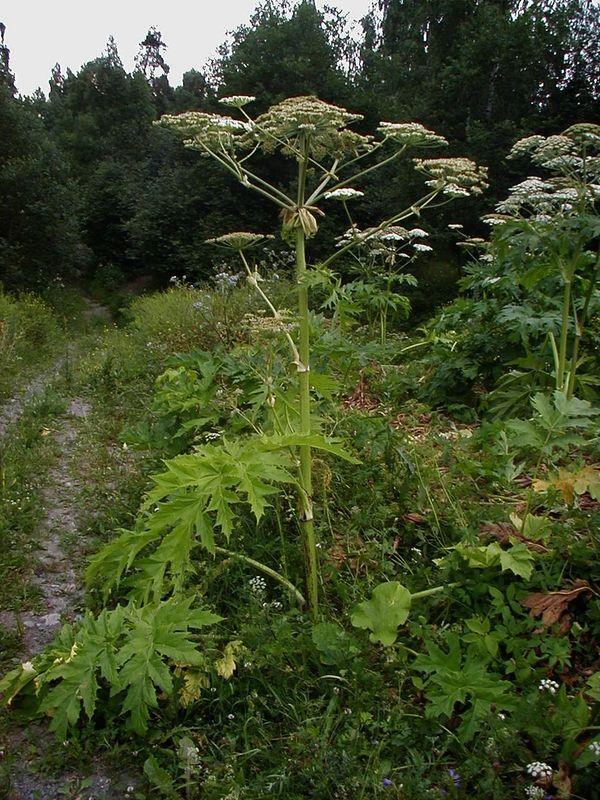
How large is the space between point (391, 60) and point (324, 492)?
21.3 metres

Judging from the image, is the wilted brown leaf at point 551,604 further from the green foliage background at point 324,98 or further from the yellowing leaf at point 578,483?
the green foliage background at point 324,98

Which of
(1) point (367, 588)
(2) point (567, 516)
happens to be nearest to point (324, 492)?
(1) point (367, 588)

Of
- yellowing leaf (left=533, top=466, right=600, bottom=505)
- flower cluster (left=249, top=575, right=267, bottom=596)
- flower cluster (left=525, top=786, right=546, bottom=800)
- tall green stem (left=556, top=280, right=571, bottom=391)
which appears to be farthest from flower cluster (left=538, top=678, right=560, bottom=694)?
tall green stem (left=556, top=280, right=571, bottom=391)

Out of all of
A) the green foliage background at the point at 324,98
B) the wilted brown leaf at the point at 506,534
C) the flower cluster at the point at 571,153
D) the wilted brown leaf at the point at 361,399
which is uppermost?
the green foliage background at the point at 324,98

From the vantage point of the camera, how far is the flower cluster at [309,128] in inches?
79.8

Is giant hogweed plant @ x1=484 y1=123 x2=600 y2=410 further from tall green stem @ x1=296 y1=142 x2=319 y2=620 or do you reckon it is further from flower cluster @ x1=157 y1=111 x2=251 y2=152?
flower cluster @ x1=157 y1=111 x2=251 y2=152

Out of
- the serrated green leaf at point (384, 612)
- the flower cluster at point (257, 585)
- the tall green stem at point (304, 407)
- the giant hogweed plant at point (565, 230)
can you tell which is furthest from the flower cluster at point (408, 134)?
the flower cluster at point (257, 585)

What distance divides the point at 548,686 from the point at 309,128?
210 cm

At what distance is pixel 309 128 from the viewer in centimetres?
202

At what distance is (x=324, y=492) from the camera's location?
9.65 feet

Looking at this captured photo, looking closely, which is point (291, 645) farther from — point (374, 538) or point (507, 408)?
point (507, 408)

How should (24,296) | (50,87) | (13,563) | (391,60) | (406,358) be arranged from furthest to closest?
1. (50,87)
2. (391,60)
3. (24,296)
4. (406,358)
5. (13,563)

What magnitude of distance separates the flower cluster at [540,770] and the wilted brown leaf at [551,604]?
0.52 meters

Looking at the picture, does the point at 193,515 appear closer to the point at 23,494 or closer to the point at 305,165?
the point at 305,165
